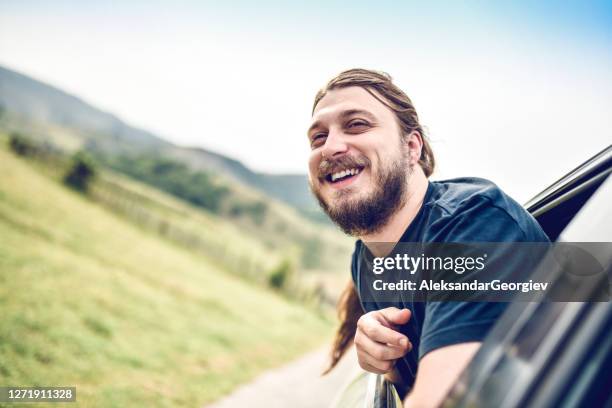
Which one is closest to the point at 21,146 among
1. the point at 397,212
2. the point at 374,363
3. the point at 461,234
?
the point at 397,212

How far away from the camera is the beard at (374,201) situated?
64.1 inches

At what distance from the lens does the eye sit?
2023mm

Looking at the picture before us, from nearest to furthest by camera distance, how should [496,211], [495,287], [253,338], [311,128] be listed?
[495,287]
[496,211]
[311,128]
[253,338]

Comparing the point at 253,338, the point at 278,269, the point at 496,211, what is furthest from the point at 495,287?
the point at 278,269

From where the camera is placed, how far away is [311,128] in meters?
1.99

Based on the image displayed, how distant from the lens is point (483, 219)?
1.07 meters

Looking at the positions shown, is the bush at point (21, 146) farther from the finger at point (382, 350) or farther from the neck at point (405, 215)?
the finger at point (382, 350)

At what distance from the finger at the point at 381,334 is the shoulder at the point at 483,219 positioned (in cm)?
38

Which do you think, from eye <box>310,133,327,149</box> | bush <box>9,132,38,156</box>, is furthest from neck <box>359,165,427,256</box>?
bush <box>9,132,38,156</box>

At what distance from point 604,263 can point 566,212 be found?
3.23 feet

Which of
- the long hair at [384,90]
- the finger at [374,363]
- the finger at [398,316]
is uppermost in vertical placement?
the long hair at [384,90]

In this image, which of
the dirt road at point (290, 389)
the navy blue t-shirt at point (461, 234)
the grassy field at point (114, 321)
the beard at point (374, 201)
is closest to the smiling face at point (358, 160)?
the beard at point (374, 201)

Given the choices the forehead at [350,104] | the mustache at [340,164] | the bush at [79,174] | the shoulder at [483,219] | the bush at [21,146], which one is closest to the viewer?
the shoulder at [483,219]

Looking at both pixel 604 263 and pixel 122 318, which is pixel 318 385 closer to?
pixel 122 318
